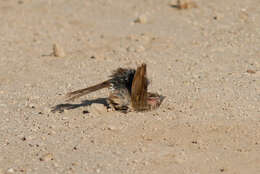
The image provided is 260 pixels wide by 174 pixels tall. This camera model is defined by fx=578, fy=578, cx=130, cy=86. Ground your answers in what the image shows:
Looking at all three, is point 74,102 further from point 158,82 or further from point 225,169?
point 225,169

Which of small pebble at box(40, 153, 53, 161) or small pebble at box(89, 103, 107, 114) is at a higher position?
small pebble at box(89, 103, 107, 114)

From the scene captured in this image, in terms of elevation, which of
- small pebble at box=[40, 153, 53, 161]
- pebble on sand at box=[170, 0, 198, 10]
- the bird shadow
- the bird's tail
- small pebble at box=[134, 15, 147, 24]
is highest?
pebble on sand at box=[170, 0, 198, 10]

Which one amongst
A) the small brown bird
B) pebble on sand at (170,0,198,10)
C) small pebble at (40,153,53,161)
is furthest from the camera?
pebble on sand at (170,0,198,10)

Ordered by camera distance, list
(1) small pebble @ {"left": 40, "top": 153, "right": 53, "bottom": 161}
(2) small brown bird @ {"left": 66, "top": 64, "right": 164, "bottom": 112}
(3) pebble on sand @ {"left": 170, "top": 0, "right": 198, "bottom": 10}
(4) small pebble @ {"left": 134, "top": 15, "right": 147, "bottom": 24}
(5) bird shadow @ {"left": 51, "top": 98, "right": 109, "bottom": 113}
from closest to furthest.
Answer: (1) small pebble @ {"left": 40, "top": 153, "right": 53, "bottom": 161} → (2) small brown bird @ {"left": 66, "top": 64, "right": 164, "bottom": 112} → (5) bird shadow @ {"left": 51, "top": 98, "right": 109, "bottom": 113} → (4) small pebble @ {"left": 134, "top": 15, "right": 147, "bottom": 24} → (3) pebble on sand @ {"left": 170, "top": 0, "right": 198, "bottom": 10}

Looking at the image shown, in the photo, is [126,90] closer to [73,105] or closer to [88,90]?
[88,90]

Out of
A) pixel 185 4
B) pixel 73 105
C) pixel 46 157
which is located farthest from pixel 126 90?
pixel 185 4

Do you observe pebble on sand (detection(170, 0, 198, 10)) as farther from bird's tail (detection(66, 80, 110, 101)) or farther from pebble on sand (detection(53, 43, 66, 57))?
bird's tail (detection(66, 80, 110, 101))

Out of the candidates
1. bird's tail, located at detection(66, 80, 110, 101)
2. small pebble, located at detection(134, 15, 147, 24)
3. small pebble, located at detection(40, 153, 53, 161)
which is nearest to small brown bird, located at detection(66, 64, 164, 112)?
bird's tail, located at detection(66, 80, 110, 101)
